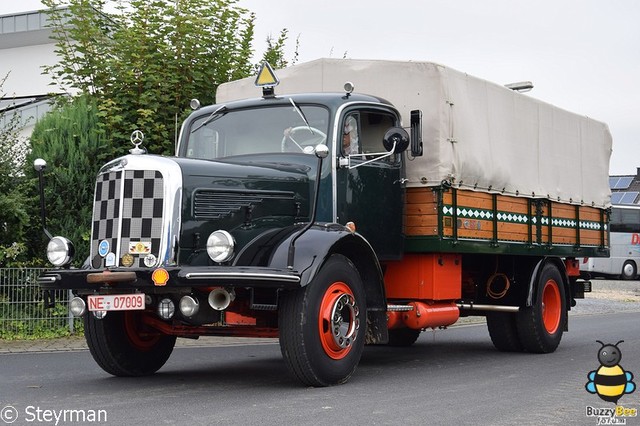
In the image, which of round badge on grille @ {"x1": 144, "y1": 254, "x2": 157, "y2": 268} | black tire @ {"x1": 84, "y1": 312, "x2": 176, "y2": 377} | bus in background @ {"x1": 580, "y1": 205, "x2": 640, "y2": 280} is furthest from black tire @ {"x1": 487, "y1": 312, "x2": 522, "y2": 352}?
bus in background @ {"x1": 580, "y1": 205, "x2": 640, "y2": 280}

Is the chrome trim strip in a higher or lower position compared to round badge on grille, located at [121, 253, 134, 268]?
lower

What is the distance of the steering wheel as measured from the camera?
1003cm

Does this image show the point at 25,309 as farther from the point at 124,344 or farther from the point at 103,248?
the point at 103,248

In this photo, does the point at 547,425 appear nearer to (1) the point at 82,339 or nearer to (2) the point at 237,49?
(1) the point at 82,339

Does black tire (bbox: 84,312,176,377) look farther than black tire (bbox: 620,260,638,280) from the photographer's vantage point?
No

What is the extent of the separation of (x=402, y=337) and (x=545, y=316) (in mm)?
2051

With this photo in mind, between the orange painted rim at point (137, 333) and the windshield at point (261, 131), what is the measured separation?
192 centimetres

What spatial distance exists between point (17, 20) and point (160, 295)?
28.3 meters

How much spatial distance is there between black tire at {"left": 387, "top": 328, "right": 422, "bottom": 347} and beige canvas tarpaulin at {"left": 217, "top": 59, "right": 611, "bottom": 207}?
8.72ft

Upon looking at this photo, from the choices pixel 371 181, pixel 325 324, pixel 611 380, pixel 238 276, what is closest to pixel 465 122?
pixel 371 181

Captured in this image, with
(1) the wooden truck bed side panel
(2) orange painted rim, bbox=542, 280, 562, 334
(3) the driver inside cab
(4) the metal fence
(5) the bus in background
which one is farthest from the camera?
(5) the bus in background

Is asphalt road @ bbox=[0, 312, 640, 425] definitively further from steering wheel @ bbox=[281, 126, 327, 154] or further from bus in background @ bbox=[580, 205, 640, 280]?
bus in background @ bbox=[580, 205, 640, 280]

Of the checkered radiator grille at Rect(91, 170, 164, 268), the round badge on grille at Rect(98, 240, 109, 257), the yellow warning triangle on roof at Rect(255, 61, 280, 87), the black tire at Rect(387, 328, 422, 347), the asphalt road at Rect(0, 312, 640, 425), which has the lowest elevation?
the asphalt road at Rect(0, 312, 640, 425)

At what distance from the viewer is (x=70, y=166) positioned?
15.3m
